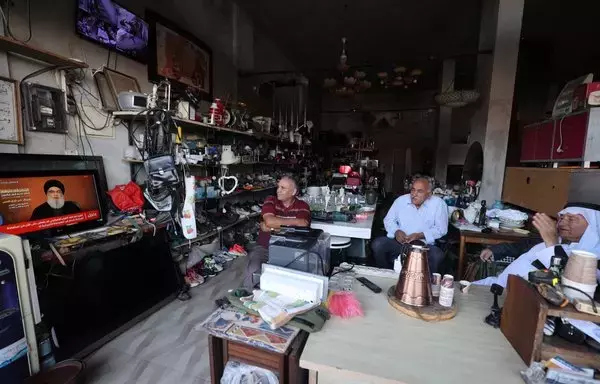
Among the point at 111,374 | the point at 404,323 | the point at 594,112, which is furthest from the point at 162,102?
the point at 594,112

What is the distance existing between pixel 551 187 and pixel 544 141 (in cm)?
69

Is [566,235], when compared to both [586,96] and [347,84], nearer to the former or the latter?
[586,96]

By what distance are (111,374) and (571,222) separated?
296 cm

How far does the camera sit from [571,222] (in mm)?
1598

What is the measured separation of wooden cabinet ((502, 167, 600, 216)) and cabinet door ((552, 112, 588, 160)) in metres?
0.18

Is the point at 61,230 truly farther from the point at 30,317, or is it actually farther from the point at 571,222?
the point at 571,222

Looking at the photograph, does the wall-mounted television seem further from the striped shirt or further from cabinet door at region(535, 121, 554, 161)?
cabinet door at region(535, 121, 554, 161)

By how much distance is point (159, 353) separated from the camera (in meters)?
1.97

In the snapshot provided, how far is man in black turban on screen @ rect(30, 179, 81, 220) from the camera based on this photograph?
194 cm

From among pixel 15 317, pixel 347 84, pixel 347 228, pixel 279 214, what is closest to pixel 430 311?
pixel 347 228

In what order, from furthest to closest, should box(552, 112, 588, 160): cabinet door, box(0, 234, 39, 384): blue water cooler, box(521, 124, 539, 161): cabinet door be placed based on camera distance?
box(521, 124, 539, 161): cabinet door, box(552, 112, 588, 160): cabinet door, box(0, 234, 39, 384): blue water cooler

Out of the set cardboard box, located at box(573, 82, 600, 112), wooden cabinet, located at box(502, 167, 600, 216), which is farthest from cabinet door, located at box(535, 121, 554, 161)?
cardboard box, located at box(573, 82, 600, 112)

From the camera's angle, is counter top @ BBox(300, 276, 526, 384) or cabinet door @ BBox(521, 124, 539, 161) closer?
counter top @ BBox(300, 276, 526, 384)

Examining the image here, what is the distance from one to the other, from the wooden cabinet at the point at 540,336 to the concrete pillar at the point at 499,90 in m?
3.56
